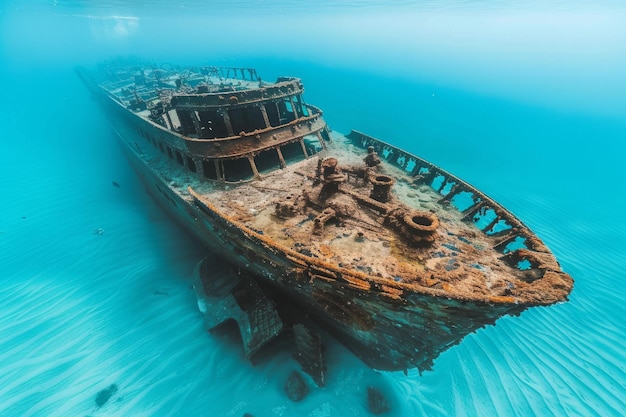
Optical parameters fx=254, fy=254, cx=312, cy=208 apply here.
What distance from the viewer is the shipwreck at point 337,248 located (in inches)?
183

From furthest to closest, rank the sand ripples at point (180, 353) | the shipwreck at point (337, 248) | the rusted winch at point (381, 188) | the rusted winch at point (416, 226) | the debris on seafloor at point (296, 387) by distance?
the sand ripples at point (180, 353) < the debris on seafloor at point (296, 387) < the rusted winch at point (381, 188) < the rusted winch at point (416, 226) < the shipwreck at point (337, 248)

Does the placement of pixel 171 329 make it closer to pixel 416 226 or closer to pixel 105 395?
pixel 105 395

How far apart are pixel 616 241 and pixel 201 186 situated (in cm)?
2398

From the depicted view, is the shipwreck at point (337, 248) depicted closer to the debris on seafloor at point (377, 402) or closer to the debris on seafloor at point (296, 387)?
the debris on seafloor at point (296, 387)

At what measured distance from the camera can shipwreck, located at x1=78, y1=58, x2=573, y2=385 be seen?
4652 millimetres

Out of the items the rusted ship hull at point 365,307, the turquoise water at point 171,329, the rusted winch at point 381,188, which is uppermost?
the rusted winch at point 381,188

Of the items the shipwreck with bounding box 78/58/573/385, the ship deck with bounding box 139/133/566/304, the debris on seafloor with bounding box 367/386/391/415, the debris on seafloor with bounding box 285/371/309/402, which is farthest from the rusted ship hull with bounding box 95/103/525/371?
the debris on seafloor with bounding box 285/371/309/402

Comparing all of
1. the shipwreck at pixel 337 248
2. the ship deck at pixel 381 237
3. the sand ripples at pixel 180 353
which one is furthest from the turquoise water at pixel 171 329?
the ship deck at pixel 381 237

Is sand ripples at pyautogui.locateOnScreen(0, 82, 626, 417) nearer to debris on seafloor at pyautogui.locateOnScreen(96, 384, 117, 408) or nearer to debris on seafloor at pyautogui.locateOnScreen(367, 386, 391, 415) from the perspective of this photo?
debris on seafloor at pyautogui.locateOnScreen(96, 384, 117, 408)

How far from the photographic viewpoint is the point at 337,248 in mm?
5848

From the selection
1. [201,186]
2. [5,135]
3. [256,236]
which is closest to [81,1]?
[5,135]

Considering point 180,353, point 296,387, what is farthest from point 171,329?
point 296,387

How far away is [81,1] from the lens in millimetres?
41281

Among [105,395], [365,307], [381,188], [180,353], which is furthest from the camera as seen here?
[180,353]
